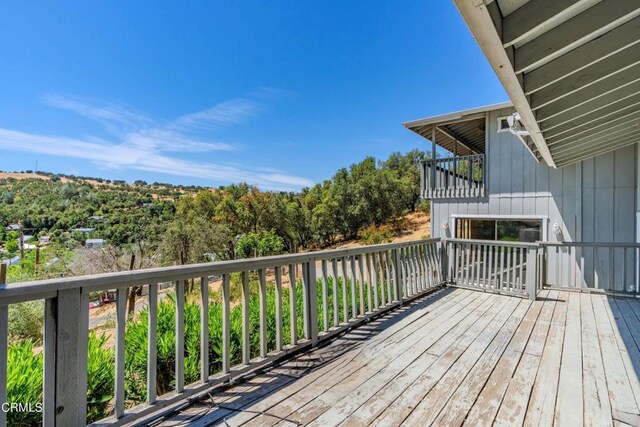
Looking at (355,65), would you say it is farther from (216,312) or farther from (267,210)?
(216,312)

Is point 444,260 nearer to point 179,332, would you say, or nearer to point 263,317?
point 263,317

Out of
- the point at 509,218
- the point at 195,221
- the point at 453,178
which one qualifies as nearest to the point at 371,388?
the point at 509,218

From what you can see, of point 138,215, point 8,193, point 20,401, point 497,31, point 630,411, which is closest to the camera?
point 497,31

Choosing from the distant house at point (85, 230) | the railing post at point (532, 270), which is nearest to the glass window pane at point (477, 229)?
the railing post at point (532, 270)

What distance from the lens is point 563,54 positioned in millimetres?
2061

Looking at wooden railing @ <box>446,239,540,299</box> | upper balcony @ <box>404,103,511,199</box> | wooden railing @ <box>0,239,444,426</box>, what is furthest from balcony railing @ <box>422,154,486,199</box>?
wooden railing @ <box>0,239,444,426</box>

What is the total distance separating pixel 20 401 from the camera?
2.03 meters

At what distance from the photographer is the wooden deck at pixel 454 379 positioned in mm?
1796

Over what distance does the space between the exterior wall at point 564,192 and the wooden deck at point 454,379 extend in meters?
2.82

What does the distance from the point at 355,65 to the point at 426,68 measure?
11.2ft

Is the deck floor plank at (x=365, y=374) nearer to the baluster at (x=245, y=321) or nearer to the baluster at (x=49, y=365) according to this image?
the baluster at (x=245, y=321)

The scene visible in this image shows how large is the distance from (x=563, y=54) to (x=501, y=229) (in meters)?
5.61

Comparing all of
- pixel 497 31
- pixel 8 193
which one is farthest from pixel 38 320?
pixel 8 193

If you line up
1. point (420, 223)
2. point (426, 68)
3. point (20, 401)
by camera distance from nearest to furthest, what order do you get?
point (20, 401) < point (426, 68) < point (420, 223)
